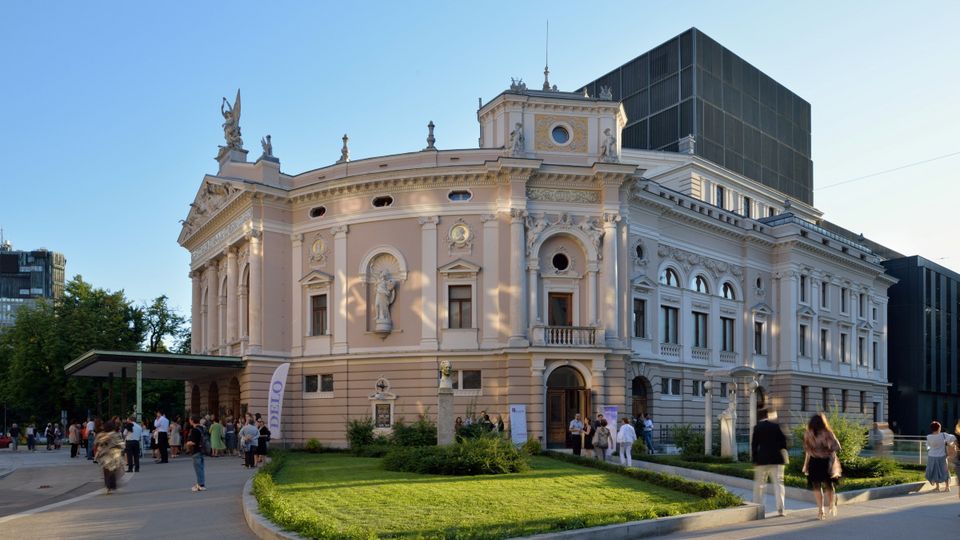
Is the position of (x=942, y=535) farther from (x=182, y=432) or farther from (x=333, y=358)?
(x=182, y=432)

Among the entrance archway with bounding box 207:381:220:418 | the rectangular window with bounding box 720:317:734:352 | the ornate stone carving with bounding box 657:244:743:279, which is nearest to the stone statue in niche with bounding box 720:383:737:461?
the ornate stone carving with bounding box 657:244:743:279

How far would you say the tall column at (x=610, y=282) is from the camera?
38.6 meters

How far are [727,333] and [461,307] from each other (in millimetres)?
17311

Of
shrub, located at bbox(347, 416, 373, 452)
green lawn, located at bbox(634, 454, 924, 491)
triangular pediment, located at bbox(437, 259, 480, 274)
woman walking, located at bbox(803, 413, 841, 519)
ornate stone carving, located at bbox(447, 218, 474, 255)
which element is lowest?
shrub, located at bbox(347, 416, 373, 452)

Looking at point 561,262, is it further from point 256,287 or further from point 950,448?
point 950,448

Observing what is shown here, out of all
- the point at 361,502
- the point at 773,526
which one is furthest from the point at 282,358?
the point at 773,526

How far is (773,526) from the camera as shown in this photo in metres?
14.8

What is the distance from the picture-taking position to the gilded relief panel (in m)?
39.6

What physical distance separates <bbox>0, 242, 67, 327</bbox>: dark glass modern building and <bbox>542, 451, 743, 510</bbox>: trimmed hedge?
143014 mm

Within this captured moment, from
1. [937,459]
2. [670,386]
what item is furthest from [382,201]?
[937,459]

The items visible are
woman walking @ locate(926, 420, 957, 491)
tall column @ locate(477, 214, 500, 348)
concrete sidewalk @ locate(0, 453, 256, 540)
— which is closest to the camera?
concrete sidewalk @ locate(0, 453, 256, 540)

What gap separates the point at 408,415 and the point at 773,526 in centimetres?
2518

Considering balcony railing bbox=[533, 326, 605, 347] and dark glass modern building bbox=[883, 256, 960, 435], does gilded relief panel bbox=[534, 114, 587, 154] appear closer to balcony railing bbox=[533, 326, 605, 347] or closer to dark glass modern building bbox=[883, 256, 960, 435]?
balcony railing bbox=[533, 326, 605, 347]

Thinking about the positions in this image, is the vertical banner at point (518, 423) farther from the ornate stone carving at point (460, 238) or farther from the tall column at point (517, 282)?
the ornate stone carving at point (460, 238)
